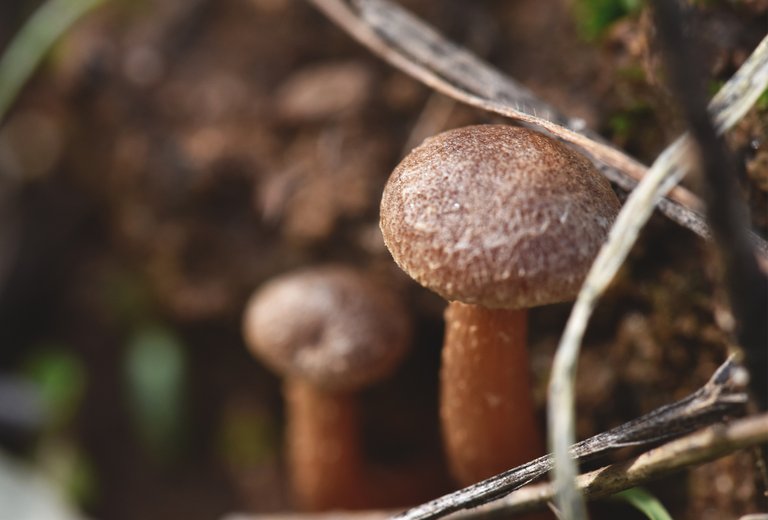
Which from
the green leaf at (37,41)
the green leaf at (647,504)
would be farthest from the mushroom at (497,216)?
the green leaf at (37,41)

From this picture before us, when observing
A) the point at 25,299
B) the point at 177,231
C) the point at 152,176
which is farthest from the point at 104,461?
the point at 152,176

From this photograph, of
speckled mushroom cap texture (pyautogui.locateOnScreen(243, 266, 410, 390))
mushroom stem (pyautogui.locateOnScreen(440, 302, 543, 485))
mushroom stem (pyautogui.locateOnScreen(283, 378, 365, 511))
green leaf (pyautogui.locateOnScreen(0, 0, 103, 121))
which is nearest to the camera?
mushroom stem (pyautogui.locateOnScreen(440, 302, 543, 485))

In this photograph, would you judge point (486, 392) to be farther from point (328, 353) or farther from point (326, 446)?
point (326, 446)

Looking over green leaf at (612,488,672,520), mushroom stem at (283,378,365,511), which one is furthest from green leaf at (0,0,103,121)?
green leaf at (612,488,672,520)

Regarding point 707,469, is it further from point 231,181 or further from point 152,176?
point 152,176

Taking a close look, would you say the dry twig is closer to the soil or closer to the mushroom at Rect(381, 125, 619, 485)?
the mushroom at Rect(381, 125, 619, 485)

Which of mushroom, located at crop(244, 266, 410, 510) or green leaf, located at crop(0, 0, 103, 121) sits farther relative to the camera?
green leaf, located at crop(0, 0, 103, 121)

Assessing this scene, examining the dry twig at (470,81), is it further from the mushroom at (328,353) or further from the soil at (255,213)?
the mushroom at (328,353)

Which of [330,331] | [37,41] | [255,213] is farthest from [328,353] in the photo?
[37,41]

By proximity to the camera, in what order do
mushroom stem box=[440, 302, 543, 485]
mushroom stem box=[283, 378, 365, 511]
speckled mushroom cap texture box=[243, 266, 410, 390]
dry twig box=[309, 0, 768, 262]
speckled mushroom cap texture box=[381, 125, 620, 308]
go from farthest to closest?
1. mushroom stem box=[283, 378, 365, 511]
2. speckled mushroom cap texture box=[243, 266, 410, 390]
3. mushroom stem box=[440, 302, 543, 485]
4. dry twig box=[309, 0, 768, 262]
5. speckled mushroom cap texture box=[381, 125, 620, 308]
